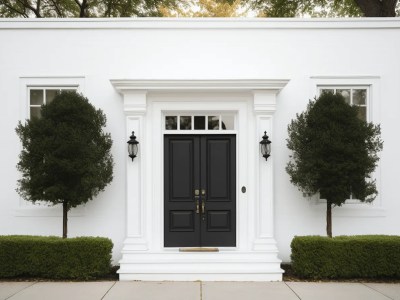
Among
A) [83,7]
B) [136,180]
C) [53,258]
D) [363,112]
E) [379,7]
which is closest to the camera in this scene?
[53,258]

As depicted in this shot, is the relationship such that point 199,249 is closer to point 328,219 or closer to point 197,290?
point 197,290

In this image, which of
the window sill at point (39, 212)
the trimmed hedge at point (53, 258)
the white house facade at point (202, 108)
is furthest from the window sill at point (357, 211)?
the window sill at point (39, 212)

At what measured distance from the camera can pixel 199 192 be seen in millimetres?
9031

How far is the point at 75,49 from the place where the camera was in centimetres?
923

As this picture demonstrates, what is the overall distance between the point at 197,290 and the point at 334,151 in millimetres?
3525

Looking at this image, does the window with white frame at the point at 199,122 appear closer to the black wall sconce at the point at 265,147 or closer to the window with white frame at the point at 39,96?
the black wall sconce at the point at 265,147

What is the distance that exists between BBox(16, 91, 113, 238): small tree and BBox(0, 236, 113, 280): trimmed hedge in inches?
31.2

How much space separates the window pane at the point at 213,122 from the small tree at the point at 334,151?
1.64 meters

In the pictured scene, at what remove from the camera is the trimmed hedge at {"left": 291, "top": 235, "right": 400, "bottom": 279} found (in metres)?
7.97

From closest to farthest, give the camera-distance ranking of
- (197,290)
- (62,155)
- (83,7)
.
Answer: (197,290) → (62,155) → (83,7)

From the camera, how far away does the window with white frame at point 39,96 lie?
367 inches

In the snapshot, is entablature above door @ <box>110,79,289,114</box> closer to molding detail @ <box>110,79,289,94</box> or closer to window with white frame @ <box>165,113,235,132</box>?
molding detail @ <box>110,79,289,94</box>

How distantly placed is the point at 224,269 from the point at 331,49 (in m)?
5.04

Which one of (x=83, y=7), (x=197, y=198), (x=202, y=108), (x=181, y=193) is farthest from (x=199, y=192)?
(x=83, y=7)
